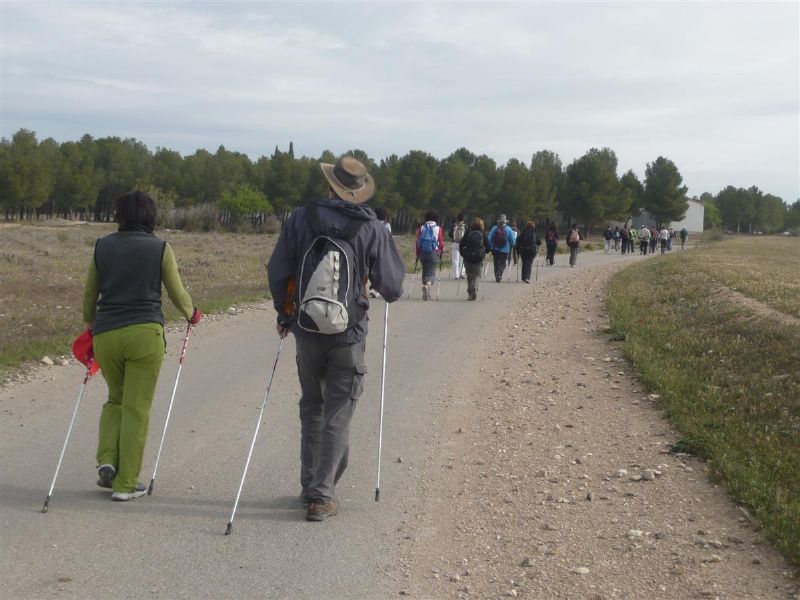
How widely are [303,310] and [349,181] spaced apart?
3.11 ft

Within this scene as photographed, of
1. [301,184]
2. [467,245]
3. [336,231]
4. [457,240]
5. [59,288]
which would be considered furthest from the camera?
[301,184]

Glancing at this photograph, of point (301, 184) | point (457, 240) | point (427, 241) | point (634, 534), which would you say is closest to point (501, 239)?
point (457, 240)

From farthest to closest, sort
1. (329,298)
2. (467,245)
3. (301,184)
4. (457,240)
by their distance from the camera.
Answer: (301,184), (457,240), (467,245), (329,298)

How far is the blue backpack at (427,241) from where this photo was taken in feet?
63.1

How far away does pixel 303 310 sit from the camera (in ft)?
18.1

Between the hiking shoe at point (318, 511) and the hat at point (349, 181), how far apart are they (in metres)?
1.96

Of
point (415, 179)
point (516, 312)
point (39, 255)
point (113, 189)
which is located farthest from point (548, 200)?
point (516, 312)

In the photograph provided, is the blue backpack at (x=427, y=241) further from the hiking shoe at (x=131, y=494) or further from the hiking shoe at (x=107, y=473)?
the hiking shoe at (x=107, y=473)

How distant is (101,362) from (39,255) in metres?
31.8

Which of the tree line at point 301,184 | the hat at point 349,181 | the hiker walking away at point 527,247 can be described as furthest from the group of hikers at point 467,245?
the tree line at point 301,184

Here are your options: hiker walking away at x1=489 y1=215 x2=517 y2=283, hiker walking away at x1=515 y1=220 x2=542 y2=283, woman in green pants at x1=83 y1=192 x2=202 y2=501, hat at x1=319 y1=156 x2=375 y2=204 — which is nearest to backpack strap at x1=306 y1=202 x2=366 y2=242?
hat at x1=319 y1=156 x2=375 y2=204

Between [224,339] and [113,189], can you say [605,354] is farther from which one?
[113,189]

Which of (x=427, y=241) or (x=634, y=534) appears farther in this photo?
(x=427, y=241)

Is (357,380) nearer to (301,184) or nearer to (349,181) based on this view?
(349,181)
